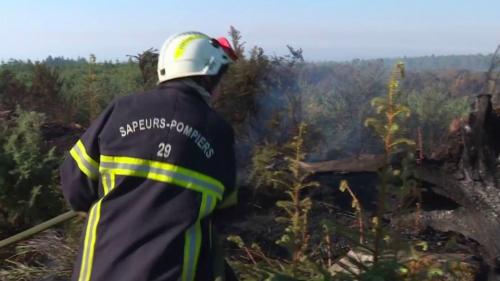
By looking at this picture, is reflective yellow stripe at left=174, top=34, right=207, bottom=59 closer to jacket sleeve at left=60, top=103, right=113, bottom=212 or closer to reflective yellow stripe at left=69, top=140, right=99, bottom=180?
jacket sleeve at left=60, top=103, right=113, bottom=212

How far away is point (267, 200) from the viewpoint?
21.6 ft

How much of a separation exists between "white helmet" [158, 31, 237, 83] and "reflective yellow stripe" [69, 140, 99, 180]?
456 millimetres

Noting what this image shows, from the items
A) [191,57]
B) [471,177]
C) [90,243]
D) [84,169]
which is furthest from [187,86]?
[471,177]

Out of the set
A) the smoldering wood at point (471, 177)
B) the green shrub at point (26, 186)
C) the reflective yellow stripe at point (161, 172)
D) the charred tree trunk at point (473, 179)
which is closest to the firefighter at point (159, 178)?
the reflective yellow stripe at point (161, 172)

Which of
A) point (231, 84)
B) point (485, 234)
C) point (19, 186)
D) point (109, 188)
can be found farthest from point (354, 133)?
point (109, 188)

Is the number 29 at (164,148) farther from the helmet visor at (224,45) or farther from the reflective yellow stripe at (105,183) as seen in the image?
the helmet visor at (224,45)

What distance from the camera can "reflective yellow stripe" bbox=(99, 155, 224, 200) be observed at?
9.05ft

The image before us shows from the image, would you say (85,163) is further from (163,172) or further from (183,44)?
(183,44)

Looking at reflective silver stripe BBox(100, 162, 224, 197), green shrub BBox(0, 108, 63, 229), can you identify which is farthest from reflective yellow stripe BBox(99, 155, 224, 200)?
green shrub BBox(0, 108, 63, 229)

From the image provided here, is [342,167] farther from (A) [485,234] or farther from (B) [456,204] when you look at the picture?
(A) [485,234]

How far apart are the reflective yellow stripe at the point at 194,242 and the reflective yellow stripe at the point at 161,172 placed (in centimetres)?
5

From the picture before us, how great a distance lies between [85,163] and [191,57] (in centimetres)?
64

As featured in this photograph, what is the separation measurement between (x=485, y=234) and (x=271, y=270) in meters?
1.87

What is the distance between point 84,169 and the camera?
2.96 metres
